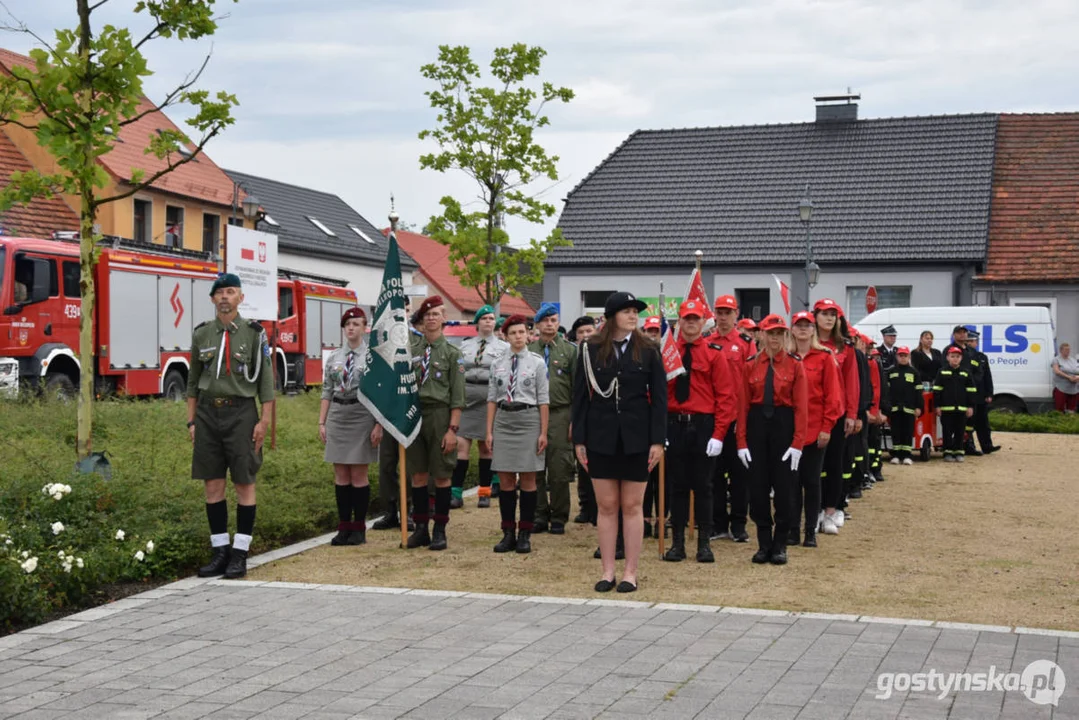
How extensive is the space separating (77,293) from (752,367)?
584 inches

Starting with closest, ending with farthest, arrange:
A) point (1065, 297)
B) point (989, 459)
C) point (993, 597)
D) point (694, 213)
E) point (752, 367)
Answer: point (993, 597)
point (752, 367)
point (989, 459)
point (1065, 297)
point (694, 213)

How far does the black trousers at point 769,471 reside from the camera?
32.1ft

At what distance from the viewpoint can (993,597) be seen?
27.2 ft

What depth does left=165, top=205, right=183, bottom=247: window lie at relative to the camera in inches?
1625

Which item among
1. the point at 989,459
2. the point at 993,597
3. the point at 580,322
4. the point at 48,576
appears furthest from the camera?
the point at 989,459

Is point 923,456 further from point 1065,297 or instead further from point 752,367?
point 1065,297

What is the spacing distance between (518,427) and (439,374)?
0.80 meters

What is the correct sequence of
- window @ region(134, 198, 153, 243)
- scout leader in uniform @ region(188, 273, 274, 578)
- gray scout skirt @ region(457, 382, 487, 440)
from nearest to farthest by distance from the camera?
1. scout leader in uniform @ region(188, 273, 274, 578)
2. gray scout skirt @ region(457, 382, 487, 440)
3. window @ region(134, 198, 153, 243)

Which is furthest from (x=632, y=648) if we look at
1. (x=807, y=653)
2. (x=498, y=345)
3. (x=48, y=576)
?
(x=498, y=345)

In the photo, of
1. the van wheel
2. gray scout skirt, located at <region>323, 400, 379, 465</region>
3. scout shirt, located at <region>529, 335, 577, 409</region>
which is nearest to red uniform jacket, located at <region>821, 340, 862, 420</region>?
scout shirt, located at <region>529, 335, 577, 409</region>

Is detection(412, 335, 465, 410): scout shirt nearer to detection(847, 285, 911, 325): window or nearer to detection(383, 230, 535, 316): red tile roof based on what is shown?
detection(847, 285, 911, 325): window

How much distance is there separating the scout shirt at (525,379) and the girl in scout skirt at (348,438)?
3.60 ft

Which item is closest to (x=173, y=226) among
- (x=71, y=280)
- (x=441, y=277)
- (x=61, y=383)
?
(x=71, y=280)

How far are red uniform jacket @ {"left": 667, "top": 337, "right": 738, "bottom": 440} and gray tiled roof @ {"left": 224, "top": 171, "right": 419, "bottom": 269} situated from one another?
38298 millimetres
